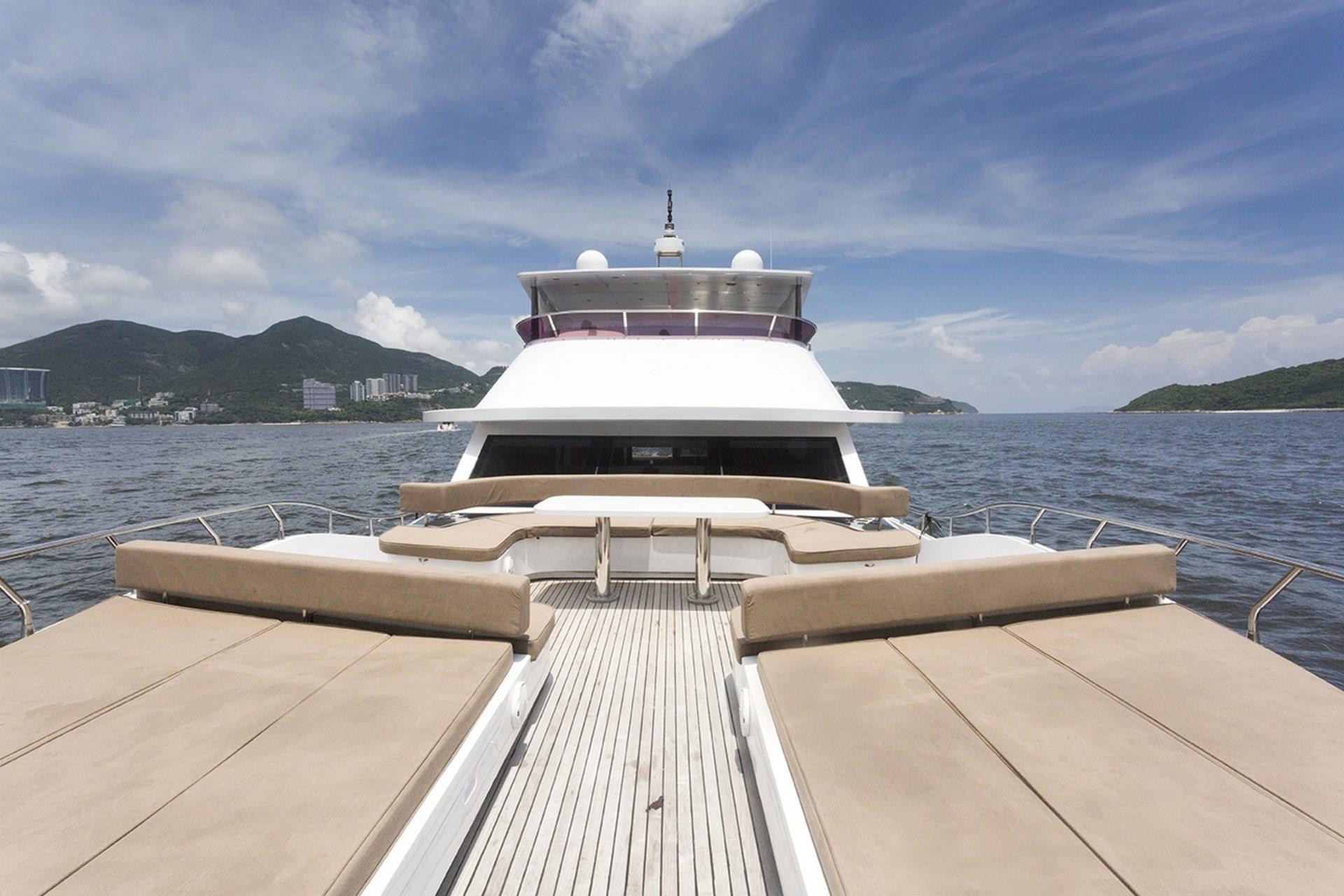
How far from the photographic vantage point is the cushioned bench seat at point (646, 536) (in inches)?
174

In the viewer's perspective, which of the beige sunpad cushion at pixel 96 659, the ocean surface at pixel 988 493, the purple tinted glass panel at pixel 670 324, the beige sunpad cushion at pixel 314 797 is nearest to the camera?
the beige sunpad cushion at pixel 314 797

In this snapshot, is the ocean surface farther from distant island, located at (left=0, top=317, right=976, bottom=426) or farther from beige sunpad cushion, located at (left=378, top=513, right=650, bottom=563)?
distant island, located at (left=0, top=317, right=976, bottom=426)

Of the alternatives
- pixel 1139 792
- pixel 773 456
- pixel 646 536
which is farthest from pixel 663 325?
pixel 1139 792

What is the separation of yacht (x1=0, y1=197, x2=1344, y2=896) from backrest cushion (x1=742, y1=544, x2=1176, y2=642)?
0.01 m

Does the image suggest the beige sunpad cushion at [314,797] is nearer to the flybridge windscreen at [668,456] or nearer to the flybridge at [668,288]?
the flybridge windscreen at [668,456]

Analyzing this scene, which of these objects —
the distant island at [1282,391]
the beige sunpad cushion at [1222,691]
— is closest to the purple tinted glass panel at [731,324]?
the beige sunpad cushion at [1222,691]

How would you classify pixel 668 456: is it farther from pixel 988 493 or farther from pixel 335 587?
pixel 988 493

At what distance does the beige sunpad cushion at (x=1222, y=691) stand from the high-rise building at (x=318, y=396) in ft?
326

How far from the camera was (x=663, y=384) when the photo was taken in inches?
267

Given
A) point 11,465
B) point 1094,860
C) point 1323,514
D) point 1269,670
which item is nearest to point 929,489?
point 1323,514

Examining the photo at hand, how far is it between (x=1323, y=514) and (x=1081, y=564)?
17695 mm

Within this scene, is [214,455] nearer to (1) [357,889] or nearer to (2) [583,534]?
(2) [583,534]

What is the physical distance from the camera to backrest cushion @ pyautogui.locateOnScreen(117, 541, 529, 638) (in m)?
2.64

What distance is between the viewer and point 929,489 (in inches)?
718
